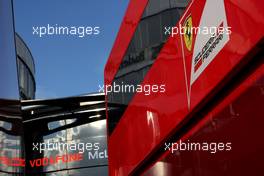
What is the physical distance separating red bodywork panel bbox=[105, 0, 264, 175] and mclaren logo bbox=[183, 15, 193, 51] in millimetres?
28

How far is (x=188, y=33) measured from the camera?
7.03 feet

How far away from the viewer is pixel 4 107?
1548mm

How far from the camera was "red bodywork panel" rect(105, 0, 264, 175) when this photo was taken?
157 cm

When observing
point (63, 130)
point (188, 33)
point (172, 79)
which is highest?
point (63, 130)

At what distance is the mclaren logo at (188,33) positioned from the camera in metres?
2.10

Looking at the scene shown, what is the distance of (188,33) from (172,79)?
1.07ft
